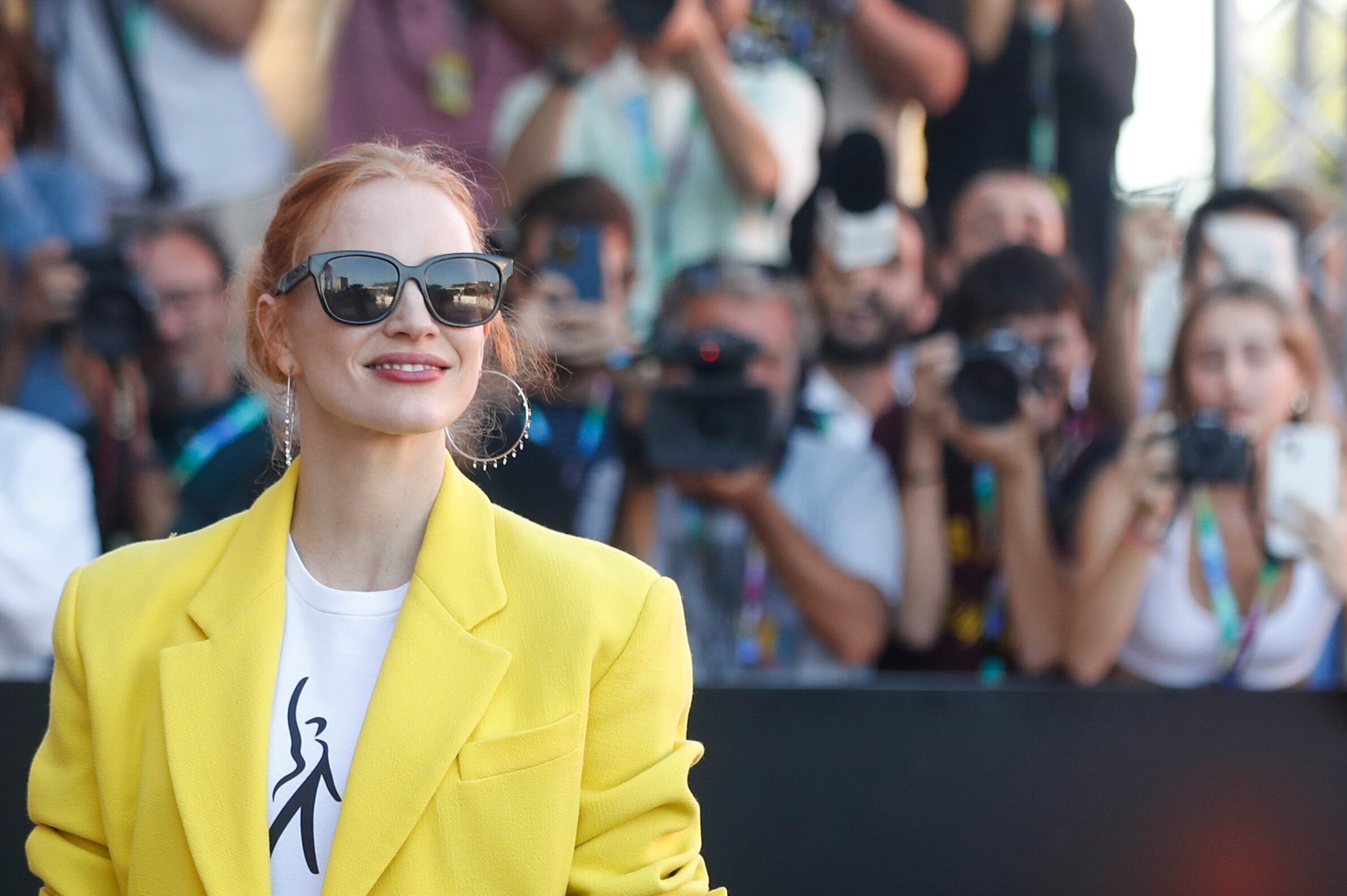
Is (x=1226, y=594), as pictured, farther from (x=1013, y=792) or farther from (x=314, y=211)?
(x=314, y=211)

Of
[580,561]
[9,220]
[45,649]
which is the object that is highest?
[9,220]

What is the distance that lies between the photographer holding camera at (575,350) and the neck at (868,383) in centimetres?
56

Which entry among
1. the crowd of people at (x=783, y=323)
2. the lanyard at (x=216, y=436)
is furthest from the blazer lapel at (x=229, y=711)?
the lanyard at (x=216, y=436)

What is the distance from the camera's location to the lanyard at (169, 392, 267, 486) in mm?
3412

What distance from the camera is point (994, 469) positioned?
10.9ft

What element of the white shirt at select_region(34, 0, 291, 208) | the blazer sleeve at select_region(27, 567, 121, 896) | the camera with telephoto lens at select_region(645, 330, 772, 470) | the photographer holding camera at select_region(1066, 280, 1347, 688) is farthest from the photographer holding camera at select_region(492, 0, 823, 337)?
the blazer sleeve at select_region(27, 567, 121, 896)

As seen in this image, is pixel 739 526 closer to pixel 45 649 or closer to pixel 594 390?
pixel 594 390

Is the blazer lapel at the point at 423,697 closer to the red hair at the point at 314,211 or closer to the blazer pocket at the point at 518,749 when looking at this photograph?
the blazer pocket at the point at 518,749

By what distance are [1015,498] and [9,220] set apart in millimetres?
2639

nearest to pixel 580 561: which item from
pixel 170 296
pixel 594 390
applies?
pixel 594 390

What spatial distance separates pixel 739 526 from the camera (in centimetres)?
327

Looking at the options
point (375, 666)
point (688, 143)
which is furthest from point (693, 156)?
point (375, 666)

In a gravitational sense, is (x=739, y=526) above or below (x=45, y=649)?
above

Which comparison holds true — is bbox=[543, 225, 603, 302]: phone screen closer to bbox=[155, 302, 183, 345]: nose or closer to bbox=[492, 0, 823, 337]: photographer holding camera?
bbox=[492, 0, 823, 337]: photographer holding camera
